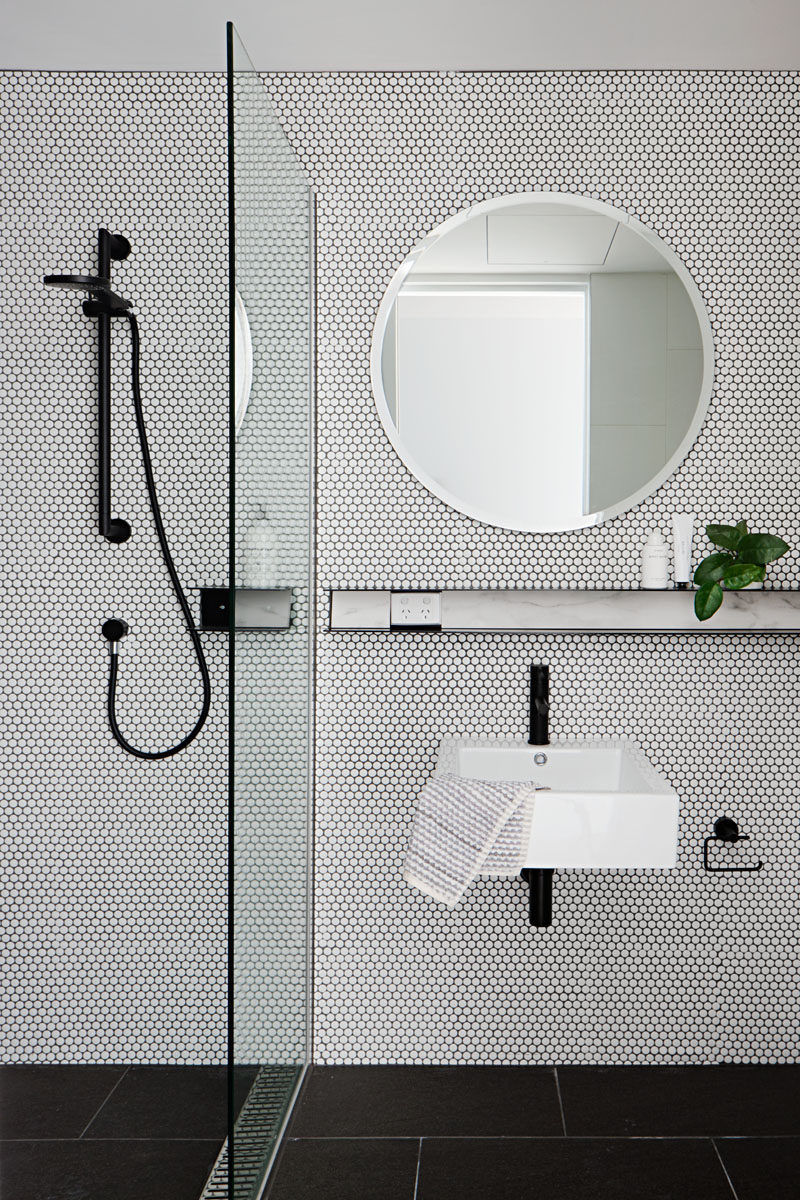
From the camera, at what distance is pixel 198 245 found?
253cm

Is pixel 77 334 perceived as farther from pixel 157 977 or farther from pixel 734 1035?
A: pixel 734 1035

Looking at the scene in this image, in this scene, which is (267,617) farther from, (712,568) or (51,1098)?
(51,1098)

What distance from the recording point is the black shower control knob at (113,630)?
2.54 meters

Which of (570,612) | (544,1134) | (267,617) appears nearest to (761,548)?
(570,612)

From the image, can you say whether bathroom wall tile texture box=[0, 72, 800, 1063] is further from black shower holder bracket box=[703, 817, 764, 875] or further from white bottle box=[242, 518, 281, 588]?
white bottle box=[242, 518, 281, 588]

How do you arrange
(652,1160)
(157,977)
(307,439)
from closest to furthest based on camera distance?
(652,1160)
(307,439)
(157,977)

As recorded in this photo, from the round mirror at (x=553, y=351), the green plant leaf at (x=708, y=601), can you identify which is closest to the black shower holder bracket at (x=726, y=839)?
the green plant leaf at (x=708, y=601)

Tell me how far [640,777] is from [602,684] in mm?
372

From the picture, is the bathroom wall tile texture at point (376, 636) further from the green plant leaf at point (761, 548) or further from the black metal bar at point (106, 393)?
the green plant leaf at point (761, 548)

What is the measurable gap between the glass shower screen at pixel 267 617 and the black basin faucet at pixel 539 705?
58cm

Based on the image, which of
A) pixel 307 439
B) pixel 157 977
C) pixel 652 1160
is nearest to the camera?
pixel 652 1160

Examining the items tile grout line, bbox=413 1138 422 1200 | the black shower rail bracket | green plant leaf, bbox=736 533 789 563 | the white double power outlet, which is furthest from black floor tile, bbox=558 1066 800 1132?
the black shower rail bracket

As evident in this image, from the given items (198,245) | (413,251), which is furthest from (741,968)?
(198,245)

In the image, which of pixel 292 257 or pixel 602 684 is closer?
pixel 292 257
